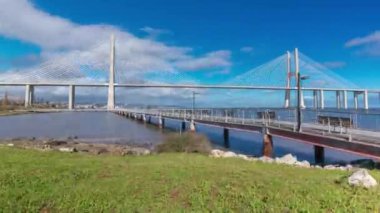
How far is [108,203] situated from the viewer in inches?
289

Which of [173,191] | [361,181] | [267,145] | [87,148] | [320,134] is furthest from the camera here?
[267,145]

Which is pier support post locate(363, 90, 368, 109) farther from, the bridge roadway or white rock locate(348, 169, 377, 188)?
white rock locate(348, 169, 377, 188)

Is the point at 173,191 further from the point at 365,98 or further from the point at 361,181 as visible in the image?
the point at 365,98

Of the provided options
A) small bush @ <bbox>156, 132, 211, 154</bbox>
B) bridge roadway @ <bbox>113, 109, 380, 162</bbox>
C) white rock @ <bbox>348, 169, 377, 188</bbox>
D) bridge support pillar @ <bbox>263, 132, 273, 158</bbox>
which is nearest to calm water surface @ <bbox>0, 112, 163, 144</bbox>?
bridge roadway @ <bbox>113, 109, 380, 162</bbox>

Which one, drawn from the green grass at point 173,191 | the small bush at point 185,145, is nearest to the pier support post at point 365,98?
the small bush at point 185,145

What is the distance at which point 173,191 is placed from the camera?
787cm

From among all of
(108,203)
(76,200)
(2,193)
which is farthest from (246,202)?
(2,193)

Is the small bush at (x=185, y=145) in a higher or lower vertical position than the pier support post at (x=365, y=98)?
lower

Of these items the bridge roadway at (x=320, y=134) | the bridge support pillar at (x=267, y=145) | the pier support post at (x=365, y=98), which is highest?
the pier support post at (x=365, y=98)

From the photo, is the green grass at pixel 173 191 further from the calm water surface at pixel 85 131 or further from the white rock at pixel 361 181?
the calm water surface at pixel 85 131

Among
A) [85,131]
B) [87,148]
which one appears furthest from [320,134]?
[85,131]

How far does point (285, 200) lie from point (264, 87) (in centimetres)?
6721

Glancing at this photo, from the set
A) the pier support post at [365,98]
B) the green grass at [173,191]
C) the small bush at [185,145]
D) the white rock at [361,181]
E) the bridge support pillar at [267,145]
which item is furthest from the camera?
the pier support post at [365,98]

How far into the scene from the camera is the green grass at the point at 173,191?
726 cm
